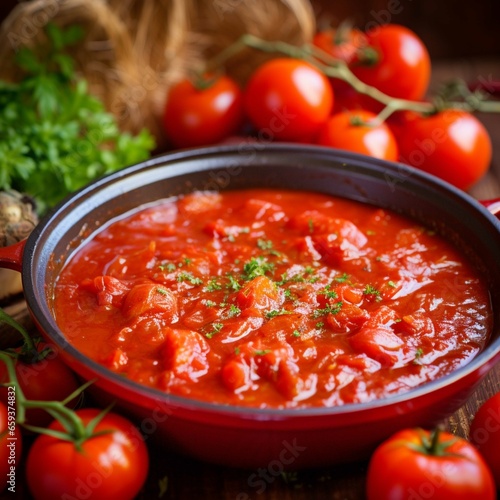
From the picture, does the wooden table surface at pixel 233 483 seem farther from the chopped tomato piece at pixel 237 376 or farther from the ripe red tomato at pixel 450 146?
the ripe red tomato at pixel 450 146

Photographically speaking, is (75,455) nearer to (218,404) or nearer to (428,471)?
(218,404)

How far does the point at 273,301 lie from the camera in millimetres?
3164

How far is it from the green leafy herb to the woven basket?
Result: 0.50 ft

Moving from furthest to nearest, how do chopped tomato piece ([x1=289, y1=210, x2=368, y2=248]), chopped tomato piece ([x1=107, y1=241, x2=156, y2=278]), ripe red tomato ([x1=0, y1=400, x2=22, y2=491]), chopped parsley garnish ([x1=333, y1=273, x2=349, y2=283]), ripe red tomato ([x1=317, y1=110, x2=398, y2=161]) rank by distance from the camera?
ripe red tomato ([x1=317, y1=110, x2=398, y2=161]) < chopped tomato piece ([x1=289, y1=210, x2=368, y2=248]) < chopped tomato piece ([x1=107, y1=241, x2=156, y2=278]) < chopped parsley garnish ([x1=333, y1=273, x2=349, y2=283]) < ripe red tomato ([x1=0, y1=400, x2=22, y2=491])

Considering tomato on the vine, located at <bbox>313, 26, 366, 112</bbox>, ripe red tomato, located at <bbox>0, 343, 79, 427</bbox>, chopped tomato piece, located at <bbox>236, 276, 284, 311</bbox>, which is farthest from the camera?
tomato on the vine, located at <bbox>313, 26, 366, 112</bbox>

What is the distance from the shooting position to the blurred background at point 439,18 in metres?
6.44

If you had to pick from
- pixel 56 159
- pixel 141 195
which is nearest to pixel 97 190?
pixel 141 195

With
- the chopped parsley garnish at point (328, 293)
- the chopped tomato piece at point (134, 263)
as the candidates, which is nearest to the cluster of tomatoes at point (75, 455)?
the chopped tomato piece at point (134, 263)

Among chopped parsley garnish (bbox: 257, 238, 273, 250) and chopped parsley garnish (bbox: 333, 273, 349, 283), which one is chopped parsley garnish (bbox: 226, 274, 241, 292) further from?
chopped parsley garnish (bbox: 333, 273, 349, 283)

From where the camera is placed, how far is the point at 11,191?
3779mm

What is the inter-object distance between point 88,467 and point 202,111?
9.85ft

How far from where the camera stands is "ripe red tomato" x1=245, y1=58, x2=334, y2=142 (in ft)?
15.4

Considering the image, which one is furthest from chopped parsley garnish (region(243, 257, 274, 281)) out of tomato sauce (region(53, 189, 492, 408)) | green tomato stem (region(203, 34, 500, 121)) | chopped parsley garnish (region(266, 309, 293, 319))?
green tomato stem (region(203, 34, 500, 121))

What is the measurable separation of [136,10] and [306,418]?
3.82 m
